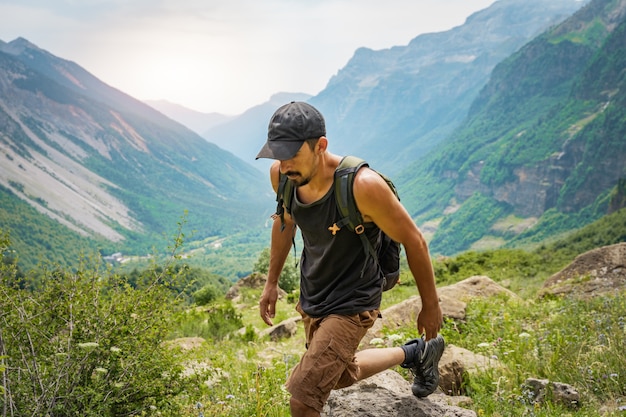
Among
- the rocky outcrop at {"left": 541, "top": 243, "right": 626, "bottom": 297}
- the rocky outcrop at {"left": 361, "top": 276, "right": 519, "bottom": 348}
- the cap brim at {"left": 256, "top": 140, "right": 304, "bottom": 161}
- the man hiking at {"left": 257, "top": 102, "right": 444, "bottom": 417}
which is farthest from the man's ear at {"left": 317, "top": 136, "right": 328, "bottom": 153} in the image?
the rocky outcrop at {"left": 541, "top": 243, "right": 626, "bottom": 297}

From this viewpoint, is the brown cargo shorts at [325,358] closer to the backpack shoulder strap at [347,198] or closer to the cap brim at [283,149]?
the backpack shoulder strap at [347,198]

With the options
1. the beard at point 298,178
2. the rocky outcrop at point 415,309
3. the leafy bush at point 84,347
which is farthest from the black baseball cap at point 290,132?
the rocky outcrop at point 415,309

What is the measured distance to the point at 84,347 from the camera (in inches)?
156

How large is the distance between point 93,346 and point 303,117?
216 cm

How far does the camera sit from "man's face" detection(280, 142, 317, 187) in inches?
142

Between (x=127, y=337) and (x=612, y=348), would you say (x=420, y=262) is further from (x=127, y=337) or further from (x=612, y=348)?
(x=612, y=348)

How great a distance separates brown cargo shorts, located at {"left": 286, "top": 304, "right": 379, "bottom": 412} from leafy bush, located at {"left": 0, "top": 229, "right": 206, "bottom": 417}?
49.5 inches

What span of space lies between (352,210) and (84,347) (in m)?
2.12

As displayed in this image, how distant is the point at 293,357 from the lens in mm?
7203

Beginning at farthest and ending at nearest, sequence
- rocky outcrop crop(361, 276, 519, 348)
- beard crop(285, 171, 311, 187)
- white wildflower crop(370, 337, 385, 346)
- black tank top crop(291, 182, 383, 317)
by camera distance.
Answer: rocky outcrop crop(361, 276, 519, 348), white wildflower crop(370, 337, 385, 346), black tank top crop(291, 182, 383, 317), beard crop(285, 171, 311, 187)

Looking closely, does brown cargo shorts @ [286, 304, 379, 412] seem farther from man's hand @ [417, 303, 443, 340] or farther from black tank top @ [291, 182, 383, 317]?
man's hand @ [417, 303, 443, 340]

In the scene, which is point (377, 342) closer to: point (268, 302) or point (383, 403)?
point (383, 403)

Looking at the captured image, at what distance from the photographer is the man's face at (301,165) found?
3.60 metres

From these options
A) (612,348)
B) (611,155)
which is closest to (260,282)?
(612,348)
